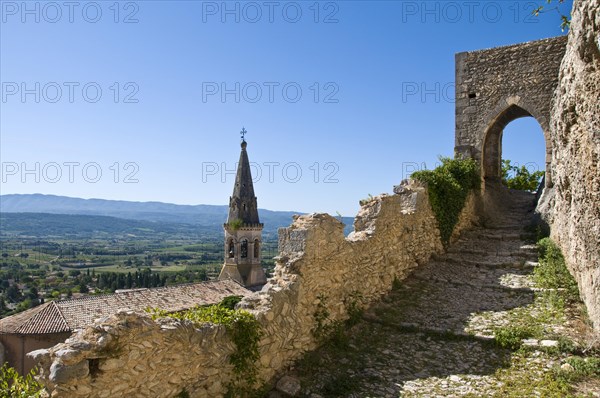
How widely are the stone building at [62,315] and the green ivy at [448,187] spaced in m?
17.8

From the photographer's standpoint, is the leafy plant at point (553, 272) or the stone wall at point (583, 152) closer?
the stone wall at point (583, 152)

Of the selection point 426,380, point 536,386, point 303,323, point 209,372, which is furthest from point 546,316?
point 209,372

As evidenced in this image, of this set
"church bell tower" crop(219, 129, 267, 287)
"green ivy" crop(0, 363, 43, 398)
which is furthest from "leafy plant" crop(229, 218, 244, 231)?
"green ivy" crop(0, 363, 43, 398)

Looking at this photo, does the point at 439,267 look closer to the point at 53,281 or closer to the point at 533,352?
the point at 533,352

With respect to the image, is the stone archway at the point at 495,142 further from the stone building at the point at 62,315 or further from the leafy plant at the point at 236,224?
the leafy plant at the point at 236,224

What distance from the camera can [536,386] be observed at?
5.68 m

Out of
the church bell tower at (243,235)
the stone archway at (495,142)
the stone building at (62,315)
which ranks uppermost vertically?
the stone archway at (495,142)

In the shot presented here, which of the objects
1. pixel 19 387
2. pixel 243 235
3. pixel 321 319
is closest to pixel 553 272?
pixel 321 319

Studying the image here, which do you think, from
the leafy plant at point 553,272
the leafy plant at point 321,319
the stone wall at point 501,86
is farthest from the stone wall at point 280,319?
the stone wall at point 501,86

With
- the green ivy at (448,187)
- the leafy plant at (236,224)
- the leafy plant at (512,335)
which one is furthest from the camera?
the leafy plant at (236,224)

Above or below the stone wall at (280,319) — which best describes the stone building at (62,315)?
below

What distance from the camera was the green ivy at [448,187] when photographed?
11.7 meters

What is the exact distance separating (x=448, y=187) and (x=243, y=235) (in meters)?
36.2

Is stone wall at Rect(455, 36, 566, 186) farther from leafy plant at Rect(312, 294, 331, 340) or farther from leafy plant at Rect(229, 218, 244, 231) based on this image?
leafy plant at Rect(229, 218, 244, 231)
